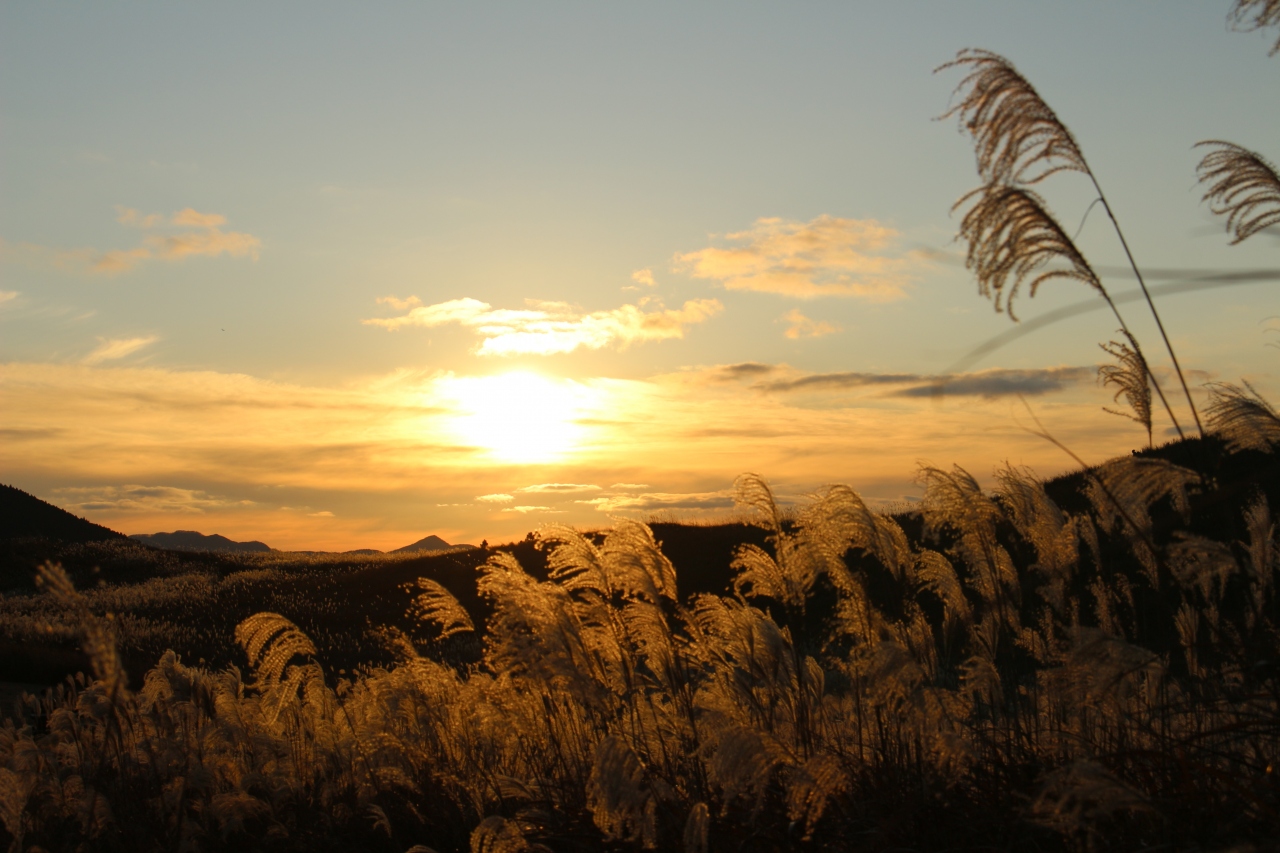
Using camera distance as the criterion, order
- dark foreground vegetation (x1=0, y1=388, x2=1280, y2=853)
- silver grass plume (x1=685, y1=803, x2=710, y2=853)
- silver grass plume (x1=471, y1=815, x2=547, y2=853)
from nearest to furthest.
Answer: silver grass plume (x1=685, y1=803, x2=710, y2=853) < dark foreground vegetation (x1=0, y1=388, x2=1280, y2=853) < silver grass plume (x1=471, y1=815, x2=547, y2=853)

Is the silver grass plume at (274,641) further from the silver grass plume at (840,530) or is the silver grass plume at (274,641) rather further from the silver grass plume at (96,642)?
the silver grass plume at (840,530)

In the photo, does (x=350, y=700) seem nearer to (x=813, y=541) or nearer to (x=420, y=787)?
(x=420, y=787)

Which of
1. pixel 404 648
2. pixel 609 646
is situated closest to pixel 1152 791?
pixel 609 646

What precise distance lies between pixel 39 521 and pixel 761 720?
229ft

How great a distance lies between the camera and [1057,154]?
345 centimetres

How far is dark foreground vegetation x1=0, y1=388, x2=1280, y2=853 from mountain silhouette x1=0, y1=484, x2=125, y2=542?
60686 millimetres

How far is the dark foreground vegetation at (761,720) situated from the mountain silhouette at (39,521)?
60.7 meters

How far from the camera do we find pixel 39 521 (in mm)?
61000

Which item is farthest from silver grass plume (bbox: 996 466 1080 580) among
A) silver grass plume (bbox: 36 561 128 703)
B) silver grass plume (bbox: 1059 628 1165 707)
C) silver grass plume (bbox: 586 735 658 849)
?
silver grass plume (bbox: 36 561 128 703)

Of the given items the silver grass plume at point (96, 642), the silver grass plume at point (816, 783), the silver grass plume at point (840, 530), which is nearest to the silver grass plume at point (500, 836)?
the silver grass plume at point (816, 783)

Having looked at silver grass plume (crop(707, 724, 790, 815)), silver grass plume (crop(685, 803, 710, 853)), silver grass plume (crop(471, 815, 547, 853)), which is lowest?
silver grass plume (crop(471, 815, 547, 853))

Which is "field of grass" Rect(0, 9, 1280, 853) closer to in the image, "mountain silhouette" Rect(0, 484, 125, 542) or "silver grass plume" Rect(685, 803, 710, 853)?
"silver grass plume" Rect(685, 803, 710, 853)

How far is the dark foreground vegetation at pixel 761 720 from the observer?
124 inches

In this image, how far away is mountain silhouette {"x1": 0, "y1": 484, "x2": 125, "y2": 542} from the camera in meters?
59.0
